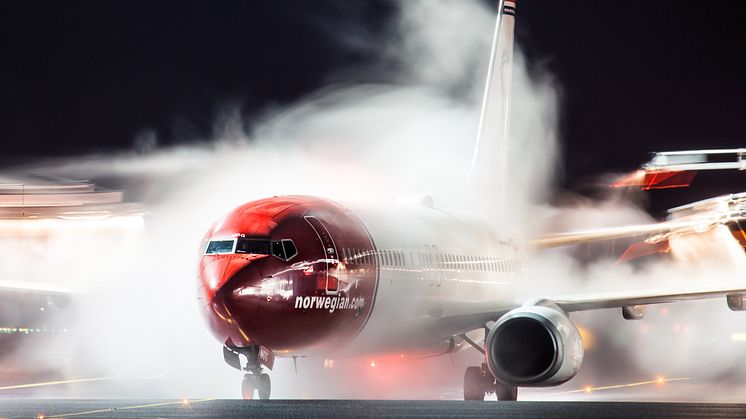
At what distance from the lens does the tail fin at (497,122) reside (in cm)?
3117

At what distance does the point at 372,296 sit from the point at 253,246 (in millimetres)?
2570

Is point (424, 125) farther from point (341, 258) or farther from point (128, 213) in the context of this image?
point (341, 258)

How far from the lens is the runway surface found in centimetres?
1452

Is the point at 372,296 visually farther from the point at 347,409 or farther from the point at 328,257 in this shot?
the point at 347,409

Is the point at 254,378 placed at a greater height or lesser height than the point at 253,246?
lesser

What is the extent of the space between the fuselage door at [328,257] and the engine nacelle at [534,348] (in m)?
3.00

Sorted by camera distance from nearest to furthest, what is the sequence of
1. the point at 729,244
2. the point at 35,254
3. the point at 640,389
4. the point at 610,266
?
the point at 640,389 < the point at 35,254 < the point at 610,266 < the point at 729,244

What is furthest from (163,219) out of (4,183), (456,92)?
(456,92)

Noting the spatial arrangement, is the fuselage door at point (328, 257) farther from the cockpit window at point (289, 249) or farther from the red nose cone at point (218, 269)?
the red nose cone at point (218, 269)

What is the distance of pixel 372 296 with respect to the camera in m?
20.4

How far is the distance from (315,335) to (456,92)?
21171 mm

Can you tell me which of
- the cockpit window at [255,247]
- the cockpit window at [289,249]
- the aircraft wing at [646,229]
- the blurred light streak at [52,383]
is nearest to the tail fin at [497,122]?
the aircraft wing at [646,229]

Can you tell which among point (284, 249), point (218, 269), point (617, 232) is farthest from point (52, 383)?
point (617, 232)

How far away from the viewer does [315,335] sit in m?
19.2
